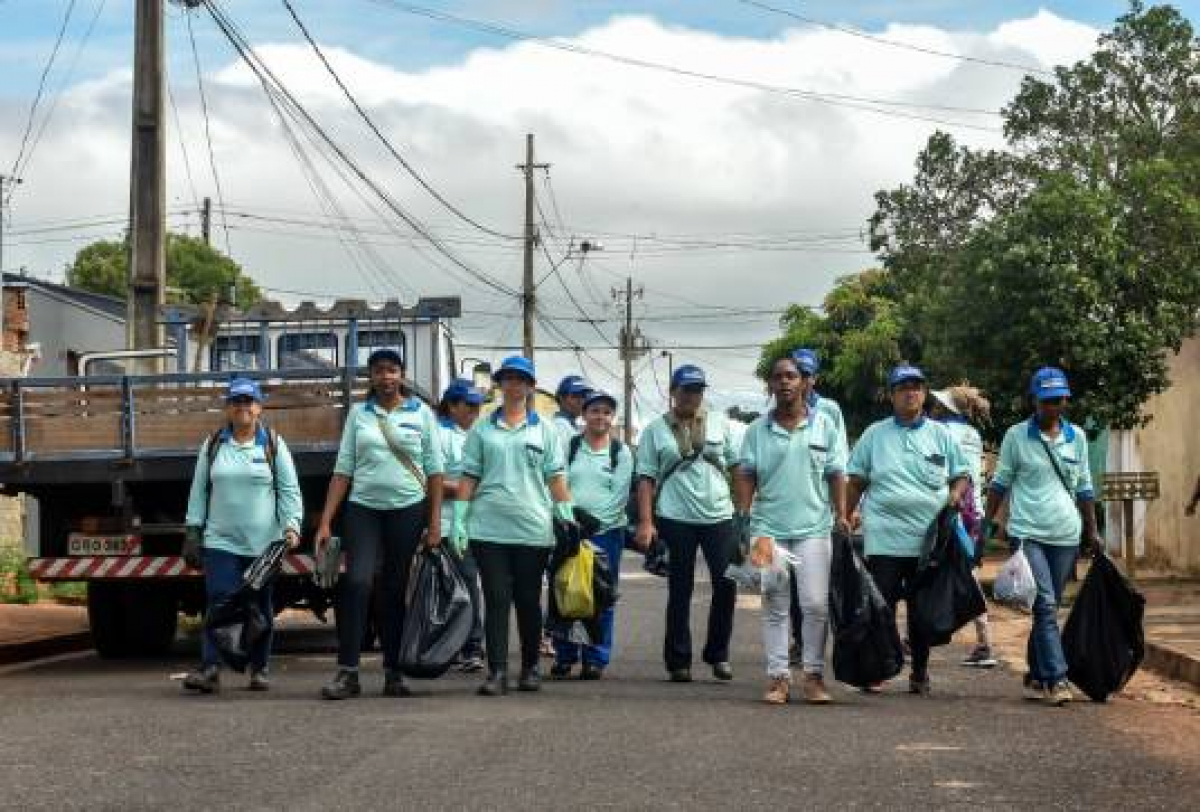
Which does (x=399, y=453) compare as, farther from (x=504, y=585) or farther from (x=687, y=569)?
(x=687, y=569)

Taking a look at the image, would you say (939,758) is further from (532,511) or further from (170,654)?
(170,654)

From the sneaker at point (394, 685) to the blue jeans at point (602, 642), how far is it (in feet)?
4.21

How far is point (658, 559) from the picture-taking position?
13109mm

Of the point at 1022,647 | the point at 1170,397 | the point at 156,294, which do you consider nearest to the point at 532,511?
the point at 1022,647

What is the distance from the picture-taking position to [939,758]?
9.23 meters

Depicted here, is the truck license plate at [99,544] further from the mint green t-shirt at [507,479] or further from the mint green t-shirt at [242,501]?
the mint green t-shirt at [507,479]

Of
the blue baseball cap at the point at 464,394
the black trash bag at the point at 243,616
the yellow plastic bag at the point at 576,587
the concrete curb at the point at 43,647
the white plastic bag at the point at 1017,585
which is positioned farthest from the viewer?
the concrete curb at the point at 43,647

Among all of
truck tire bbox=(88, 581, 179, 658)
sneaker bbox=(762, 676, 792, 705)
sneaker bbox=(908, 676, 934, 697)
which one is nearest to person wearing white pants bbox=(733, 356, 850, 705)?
sneaker bbox=(762, 676, 792, 705)

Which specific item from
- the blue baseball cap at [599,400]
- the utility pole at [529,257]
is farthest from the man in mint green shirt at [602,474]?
the utility pole at [529,257]

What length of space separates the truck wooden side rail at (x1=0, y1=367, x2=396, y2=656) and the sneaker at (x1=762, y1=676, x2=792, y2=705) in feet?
12.3

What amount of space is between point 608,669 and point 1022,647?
4.24m

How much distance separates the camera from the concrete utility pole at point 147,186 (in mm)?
20922

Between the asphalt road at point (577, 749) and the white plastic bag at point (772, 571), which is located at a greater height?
the white plastic bag at point (772, 571)

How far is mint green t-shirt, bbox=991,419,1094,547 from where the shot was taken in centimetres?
1208
